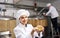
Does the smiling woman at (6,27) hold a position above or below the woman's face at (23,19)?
below

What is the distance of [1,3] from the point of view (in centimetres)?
457

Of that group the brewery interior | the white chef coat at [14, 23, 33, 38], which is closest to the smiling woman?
the brewery interior

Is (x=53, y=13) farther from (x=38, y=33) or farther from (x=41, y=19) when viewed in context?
(x=38, y=33)

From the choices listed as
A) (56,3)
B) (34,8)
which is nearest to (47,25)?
(34,8)

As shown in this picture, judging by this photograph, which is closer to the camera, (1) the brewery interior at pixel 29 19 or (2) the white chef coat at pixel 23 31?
(2) the white chef coat at pixel 23 31

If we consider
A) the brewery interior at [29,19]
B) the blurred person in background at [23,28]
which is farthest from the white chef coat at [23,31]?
the brewery interior at [29,19]

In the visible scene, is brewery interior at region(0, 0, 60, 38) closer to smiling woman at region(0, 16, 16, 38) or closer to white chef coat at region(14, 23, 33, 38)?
smiling woman at region(0, 16, 16, 38)

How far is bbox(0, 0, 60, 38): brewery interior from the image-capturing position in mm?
3562

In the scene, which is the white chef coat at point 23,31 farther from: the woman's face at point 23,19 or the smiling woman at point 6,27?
the smiling woman at point 6,27

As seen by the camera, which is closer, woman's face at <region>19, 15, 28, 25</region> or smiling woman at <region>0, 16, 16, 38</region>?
woman's face at <region>19, 15, 28, 25</region>

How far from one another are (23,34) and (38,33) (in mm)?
173

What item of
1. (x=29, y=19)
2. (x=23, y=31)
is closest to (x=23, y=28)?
(x=23, y=31)

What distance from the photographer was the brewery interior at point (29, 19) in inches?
140

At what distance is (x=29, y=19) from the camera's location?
4176mm
